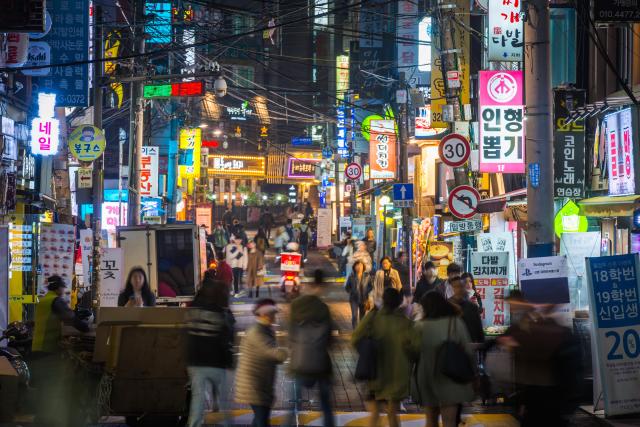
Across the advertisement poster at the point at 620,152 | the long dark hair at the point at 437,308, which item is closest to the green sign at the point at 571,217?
the advertisement poster at the point at 620,152

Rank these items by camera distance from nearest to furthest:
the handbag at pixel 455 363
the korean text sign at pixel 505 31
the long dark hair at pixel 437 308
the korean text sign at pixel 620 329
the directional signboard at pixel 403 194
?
the handbag at pixel 455 363, the long dark hair at pixel 437 308, the korean text sign at pixel 620 329, the korean text sign at pixel 505 31, the directional signboard at pixel 403 194

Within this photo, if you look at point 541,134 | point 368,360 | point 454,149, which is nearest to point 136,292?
point 368,360

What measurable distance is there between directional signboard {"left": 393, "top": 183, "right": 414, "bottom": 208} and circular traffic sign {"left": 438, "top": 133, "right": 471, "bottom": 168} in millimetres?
9844

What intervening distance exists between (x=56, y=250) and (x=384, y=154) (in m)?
22.8

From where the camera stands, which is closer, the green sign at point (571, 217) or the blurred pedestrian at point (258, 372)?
the blurred pedestrian at point (258, 372)

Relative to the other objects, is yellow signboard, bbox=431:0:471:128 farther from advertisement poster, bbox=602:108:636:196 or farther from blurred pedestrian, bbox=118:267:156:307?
blurred pedestrian, bbox=118:267:156:307

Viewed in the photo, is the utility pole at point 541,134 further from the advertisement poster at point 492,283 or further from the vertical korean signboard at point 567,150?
the vertical korean signboard at point 567,150

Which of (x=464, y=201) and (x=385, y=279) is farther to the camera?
(x=464, y=201)

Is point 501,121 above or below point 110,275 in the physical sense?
above

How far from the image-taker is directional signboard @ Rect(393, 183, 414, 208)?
29.4 meters

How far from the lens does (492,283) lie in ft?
58.0

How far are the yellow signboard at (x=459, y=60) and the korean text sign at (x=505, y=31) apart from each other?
237cm

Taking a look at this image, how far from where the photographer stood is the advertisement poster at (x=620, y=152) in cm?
1717

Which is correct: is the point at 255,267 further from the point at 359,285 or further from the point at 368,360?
the point at 368,360
